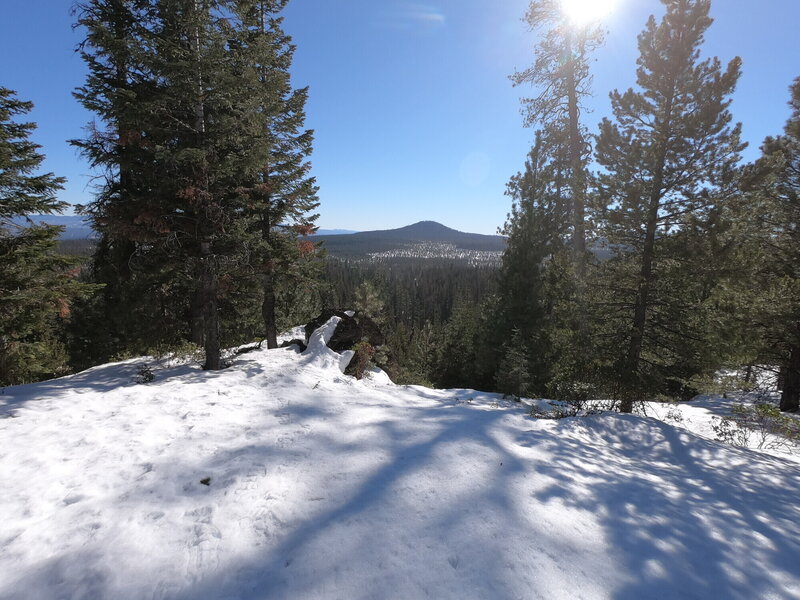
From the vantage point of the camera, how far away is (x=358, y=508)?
3.43 meters

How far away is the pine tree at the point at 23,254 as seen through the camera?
9438 millimetres

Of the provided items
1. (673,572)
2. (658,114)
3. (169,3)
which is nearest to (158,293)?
(169,3)

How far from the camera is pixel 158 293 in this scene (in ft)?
38.5

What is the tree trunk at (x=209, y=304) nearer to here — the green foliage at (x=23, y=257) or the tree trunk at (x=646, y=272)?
the green foliage at (x=23, y=257)

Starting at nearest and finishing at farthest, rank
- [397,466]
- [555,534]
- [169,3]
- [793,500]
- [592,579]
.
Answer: [592,579]
[555,534]
[397,466]
[793,500]
[169,3]

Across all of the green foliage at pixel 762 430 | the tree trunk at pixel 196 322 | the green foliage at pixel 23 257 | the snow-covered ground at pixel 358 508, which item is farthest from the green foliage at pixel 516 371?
the green foliage at pixel 23 257

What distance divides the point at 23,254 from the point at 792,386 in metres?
24.1

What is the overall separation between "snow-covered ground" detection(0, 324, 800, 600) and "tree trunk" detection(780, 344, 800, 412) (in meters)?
6.65

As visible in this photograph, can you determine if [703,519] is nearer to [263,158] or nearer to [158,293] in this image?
[263,158]

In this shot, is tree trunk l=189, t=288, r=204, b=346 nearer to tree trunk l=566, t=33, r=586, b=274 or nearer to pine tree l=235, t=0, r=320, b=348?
pine tree l=235, t=0, r=320, b=348

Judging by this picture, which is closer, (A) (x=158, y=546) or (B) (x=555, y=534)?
(A) (x=158, y=546)

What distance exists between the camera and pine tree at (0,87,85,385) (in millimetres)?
9438

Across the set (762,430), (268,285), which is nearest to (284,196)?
(268,285)

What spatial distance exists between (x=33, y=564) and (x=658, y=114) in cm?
1210
